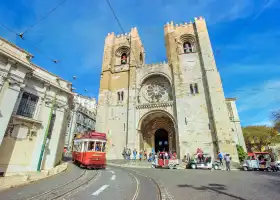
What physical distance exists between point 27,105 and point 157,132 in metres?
18.8

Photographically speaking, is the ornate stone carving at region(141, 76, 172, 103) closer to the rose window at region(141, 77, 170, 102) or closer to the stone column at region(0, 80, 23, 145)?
the rose window at region(141, 77, 170, 102)

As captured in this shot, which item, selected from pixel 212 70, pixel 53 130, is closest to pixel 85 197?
pixel 53 130

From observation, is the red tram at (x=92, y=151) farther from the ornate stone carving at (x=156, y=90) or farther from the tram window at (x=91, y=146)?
the ornate stone carving at (x=156, y=90)

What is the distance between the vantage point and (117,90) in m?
24.7

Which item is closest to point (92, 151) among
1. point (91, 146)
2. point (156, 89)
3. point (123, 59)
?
point (91, 146)

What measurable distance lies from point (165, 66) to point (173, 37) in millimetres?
5289

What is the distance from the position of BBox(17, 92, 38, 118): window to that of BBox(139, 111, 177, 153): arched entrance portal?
44.5ft

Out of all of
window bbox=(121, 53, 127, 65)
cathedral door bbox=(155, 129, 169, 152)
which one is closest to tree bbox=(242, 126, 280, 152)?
cathedral door bbox=(155, 129, 169, 152)

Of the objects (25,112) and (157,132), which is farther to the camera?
(157,132)

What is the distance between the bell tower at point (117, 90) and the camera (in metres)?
21.4

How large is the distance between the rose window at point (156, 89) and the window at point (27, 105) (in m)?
15.8

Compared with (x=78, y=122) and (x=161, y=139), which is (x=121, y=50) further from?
(x=78, y=122)

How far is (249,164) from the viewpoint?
512 inches

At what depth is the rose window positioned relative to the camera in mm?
23219
